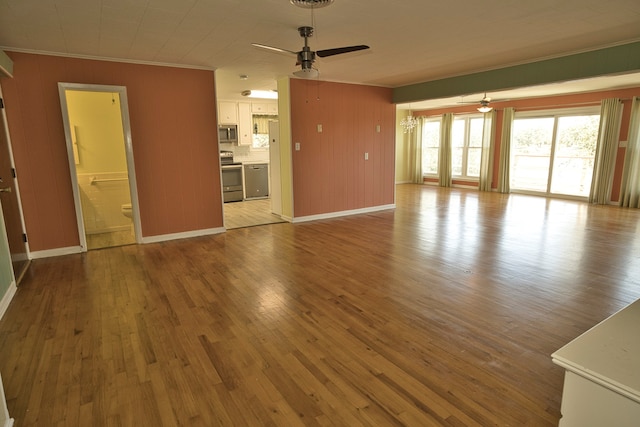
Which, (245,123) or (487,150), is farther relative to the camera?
(487,150)

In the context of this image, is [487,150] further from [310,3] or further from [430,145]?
[310,3]

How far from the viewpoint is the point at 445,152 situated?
1104cm

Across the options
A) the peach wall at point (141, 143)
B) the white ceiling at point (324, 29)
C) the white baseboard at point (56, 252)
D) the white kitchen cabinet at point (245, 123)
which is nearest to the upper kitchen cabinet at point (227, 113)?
the white kitchen cabinet at point (245, 123)

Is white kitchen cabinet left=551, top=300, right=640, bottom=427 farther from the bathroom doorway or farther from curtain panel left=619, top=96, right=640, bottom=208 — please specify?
curtain panel left=619, top=96, right=640, bottom=208

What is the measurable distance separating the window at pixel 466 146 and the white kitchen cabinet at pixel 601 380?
9.98m

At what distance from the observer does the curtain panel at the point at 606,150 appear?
7570 millimetres

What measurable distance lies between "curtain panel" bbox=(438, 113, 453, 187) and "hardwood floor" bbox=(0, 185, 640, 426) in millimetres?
6147

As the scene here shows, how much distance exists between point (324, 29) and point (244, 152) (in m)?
6.11

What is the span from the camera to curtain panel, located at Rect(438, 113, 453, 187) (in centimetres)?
1085

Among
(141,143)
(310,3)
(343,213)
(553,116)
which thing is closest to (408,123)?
(553,116)

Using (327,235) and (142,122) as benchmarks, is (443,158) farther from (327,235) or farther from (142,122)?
(142,122)

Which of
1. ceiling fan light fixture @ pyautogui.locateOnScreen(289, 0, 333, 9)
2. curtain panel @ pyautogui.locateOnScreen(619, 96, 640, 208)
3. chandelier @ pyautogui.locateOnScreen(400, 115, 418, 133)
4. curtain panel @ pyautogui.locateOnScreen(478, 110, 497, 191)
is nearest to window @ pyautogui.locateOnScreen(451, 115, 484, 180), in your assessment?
curtain panel @ pyautogui.locateOnScreen(478, 110, 497, 191)

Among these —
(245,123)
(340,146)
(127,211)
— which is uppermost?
(245,123)

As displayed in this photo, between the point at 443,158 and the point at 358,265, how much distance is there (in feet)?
26.7
